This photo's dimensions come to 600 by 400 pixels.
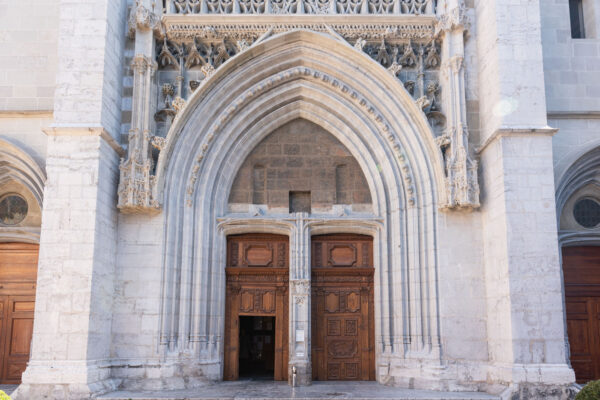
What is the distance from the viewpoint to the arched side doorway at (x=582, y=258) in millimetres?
10148

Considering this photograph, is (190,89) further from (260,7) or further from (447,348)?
(447,348)

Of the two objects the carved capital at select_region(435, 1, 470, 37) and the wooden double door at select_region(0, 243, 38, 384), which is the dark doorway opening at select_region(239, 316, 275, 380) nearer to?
the wooden double door at select_region(0, 243, 38, 384)

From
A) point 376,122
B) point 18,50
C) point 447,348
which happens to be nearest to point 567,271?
point 447,348

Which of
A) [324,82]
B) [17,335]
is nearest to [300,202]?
[324,82]

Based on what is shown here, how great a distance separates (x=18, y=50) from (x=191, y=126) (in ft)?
11.0

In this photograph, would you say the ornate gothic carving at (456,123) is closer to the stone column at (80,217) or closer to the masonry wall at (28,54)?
the stone column at (80,217)

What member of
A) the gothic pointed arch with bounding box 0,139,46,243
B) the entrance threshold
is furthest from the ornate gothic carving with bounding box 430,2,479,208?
the gothic pointed arch with bounding box 0,139,46,243

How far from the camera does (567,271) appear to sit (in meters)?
10.5

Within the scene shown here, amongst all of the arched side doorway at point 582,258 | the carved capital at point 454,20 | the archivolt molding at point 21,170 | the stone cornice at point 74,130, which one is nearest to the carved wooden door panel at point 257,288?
the stone cornice at point 74,130

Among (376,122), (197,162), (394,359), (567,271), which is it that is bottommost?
(394,359)

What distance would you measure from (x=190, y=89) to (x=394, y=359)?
5.81 m

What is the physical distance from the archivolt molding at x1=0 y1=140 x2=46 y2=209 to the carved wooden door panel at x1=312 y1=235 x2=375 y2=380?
15.8 ft

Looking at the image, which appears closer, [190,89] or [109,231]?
[109,231]

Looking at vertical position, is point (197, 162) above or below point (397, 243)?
above
